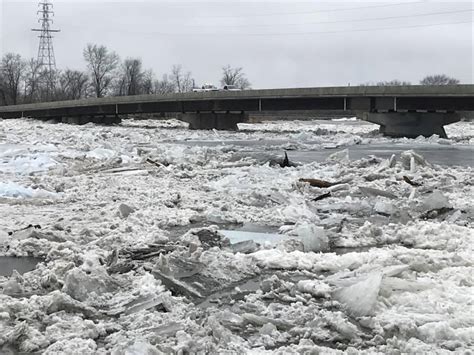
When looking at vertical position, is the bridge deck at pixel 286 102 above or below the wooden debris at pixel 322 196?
above

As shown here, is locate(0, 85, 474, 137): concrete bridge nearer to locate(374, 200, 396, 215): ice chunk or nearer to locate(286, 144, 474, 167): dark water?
locate(286, 144, 474, 167): dark water

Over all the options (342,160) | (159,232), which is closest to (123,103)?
(342,160)

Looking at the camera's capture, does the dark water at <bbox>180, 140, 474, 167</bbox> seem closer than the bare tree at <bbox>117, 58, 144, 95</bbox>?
Yes

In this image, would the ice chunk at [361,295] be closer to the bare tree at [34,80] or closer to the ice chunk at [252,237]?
the ice chunk at [252,237]

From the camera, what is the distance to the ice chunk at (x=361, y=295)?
4.16 meters

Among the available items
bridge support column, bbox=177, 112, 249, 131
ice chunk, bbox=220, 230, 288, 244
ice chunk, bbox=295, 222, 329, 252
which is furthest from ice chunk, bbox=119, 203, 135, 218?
bridge support column, bbox=177, 112, 249, 131

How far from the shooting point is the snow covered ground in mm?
3701

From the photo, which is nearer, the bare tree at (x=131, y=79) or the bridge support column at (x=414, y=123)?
the bridge support column at (x=414, y=123)

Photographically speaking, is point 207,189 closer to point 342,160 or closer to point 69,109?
point 342,160

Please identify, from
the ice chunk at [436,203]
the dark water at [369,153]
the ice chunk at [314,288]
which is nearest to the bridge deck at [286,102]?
the dark water at [369,153]

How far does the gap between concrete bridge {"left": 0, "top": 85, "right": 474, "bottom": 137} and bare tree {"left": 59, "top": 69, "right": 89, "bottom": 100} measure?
2002 inches

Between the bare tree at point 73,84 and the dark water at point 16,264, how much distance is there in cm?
10503

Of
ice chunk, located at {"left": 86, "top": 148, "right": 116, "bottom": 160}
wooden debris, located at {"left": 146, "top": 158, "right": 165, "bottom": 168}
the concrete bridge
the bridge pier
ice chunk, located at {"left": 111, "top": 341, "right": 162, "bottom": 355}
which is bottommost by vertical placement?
ice chunk, located at {"left": 111, "top": 341, "right": 162, "bottom": 355}

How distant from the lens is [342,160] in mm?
14750
